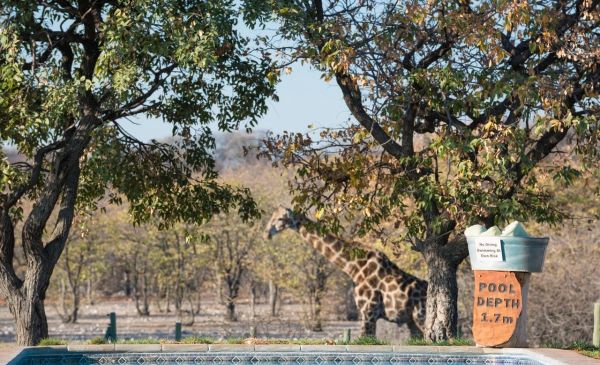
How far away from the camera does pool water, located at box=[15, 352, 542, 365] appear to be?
1136 centimetres

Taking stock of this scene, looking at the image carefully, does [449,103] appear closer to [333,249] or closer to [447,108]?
[447,108]

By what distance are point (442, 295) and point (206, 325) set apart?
59.1 ft

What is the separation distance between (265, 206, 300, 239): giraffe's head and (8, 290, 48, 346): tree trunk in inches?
251

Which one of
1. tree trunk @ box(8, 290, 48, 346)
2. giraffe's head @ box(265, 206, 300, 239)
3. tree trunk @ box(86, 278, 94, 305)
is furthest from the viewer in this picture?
tree trunk @ box(86, 278, 94, 305)

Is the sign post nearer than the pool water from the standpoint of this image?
No

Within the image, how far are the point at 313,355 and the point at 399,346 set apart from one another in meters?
1.00

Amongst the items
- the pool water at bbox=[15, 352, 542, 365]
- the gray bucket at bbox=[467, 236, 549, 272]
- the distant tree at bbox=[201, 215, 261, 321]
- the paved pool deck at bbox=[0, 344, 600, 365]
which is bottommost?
the pool water at bbox=[15, 352, 542, 365]

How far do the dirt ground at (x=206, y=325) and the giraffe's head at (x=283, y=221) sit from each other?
5.08m

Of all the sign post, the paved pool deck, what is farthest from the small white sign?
the paved pool deck

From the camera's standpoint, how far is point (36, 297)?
1346cm

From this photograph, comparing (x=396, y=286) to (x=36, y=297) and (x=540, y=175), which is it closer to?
(x=540, y=175)

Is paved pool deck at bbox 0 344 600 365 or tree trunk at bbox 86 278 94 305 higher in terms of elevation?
tree trunk at bbox 86 278 94 305

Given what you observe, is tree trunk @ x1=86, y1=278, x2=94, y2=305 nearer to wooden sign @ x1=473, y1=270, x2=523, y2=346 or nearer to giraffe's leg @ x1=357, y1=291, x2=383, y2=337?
giraffe's leg @ x1=357, y1=291, x2=383, y2=337

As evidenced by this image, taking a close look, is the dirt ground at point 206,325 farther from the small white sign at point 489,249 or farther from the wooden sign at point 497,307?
the small white sign at point 489,249
